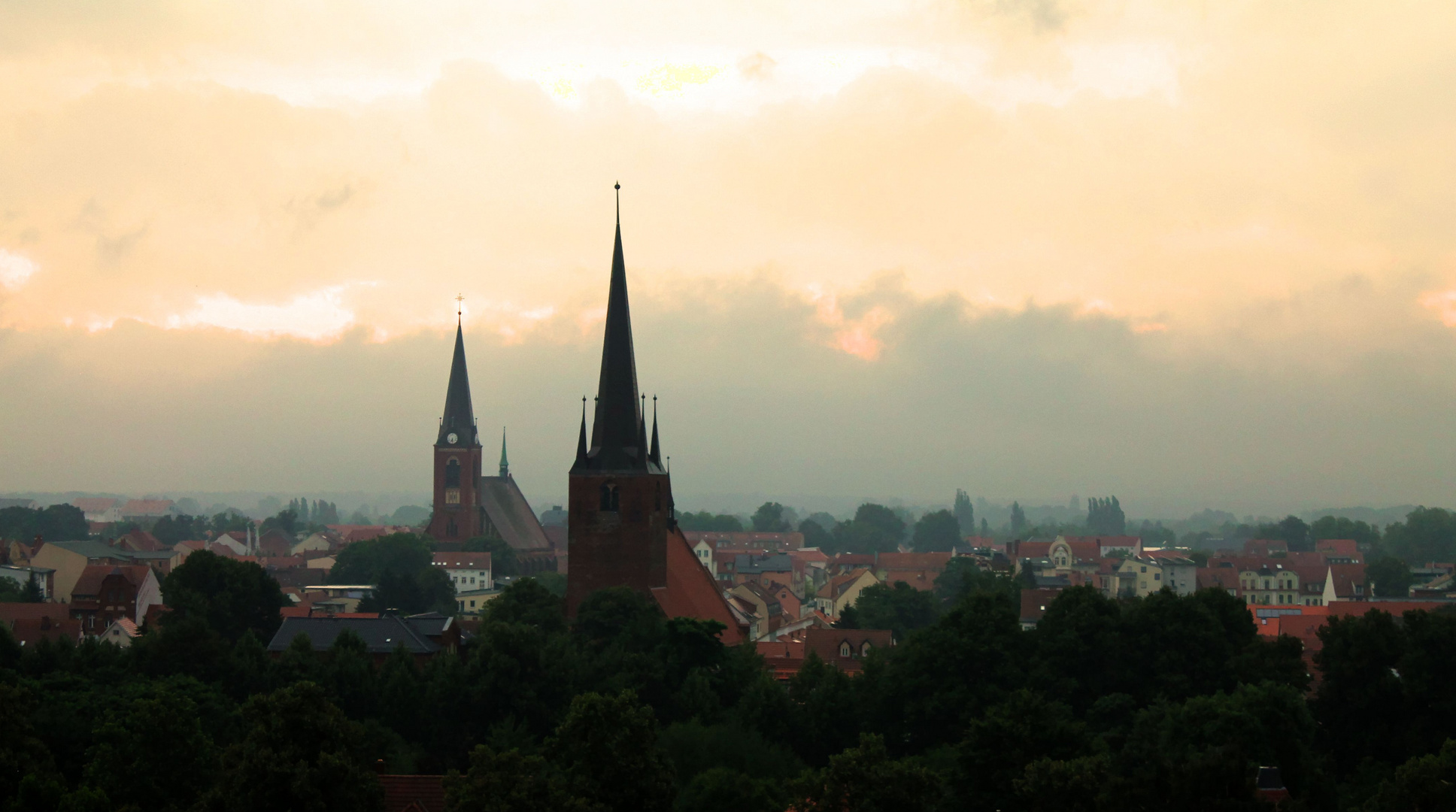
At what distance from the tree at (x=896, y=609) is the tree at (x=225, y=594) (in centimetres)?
3695

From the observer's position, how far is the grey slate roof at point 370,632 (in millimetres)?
66000

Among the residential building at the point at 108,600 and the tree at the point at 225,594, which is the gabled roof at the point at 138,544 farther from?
the tree at the point at 225,594

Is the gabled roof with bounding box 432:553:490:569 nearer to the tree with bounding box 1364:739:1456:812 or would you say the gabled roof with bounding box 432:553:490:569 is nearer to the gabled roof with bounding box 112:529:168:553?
the gabled roof with bounding box 112:529:168:553

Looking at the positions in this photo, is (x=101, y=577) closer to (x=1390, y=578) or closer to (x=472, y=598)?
(x=472, y=598)

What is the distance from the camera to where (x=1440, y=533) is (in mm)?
196125

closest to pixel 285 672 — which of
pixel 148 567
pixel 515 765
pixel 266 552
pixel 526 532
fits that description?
pixel 515 765

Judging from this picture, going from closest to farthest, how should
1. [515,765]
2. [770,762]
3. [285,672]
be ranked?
[515,765] < [770,762] < [285,672]

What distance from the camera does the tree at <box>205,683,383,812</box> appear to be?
36.3 m

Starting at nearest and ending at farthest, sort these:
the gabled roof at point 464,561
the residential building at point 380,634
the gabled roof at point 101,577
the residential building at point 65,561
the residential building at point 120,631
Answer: the residential building at point 380,634 < the residential building at point 120,631 < the gabled roof at point 101,577 < the residential building at point 65,561 < the gabled roof at point 464,561

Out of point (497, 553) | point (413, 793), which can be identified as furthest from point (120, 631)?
point (497, 553)

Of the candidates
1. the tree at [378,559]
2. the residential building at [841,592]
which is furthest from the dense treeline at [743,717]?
the residential building at [841,592]

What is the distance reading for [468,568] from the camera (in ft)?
456

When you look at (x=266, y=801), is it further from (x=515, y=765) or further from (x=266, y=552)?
(x=266, y=552)

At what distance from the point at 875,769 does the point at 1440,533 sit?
178 m
